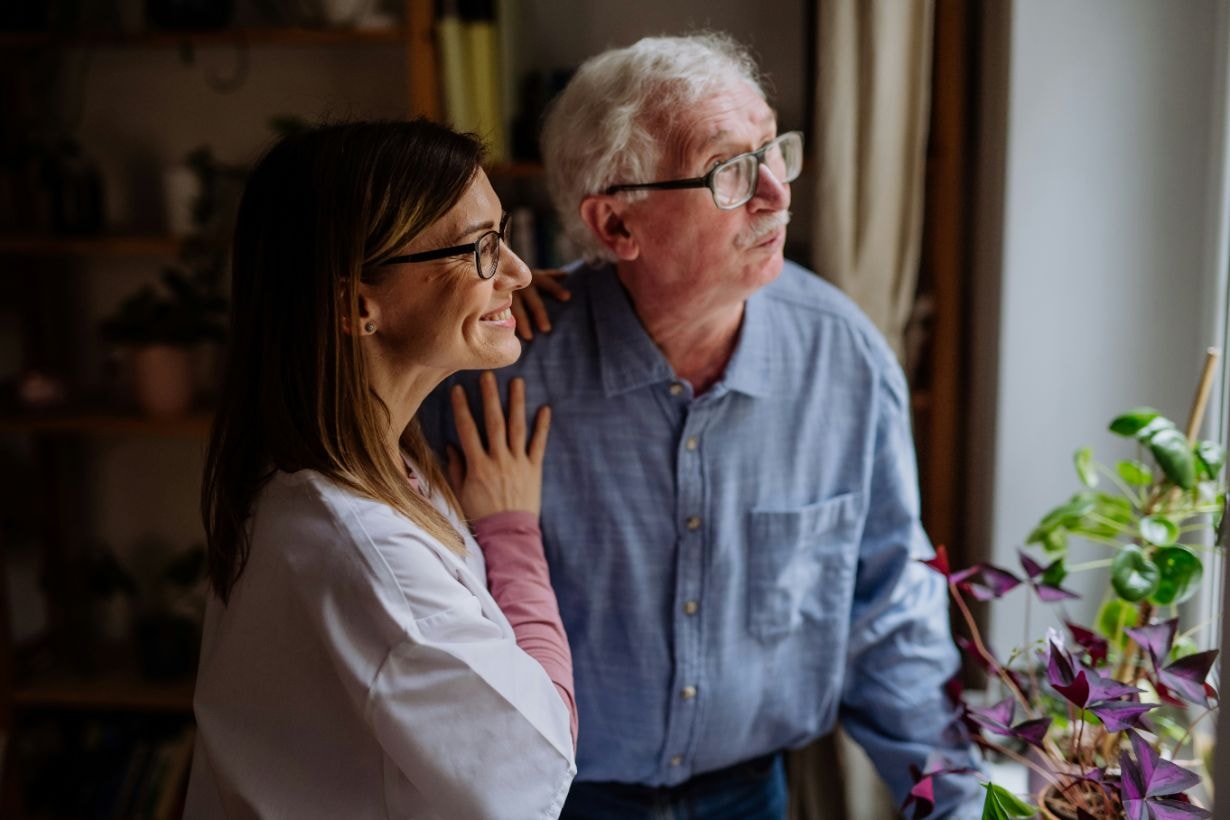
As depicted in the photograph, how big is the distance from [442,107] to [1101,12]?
1.33m

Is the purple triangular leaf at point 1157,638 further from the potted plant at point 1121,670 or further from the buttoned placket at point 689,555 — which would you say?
the buttoned placket at point 689,555

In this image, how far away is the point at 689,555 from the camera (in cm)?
149

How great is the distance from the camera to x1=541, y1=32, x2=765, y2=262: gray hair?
54.2 inches

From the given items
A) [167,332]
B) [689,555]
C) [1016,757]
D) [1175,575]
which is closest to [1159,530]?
[1175,575]

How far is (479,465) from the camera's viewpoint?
139cm

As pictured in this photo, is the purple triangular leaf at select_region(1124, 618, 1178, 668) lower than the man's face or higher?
lower

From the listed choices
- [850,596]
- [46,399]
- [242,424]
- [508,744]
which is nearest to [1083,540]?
[850,596]

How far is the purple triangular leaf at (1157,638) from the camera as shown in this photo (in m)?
1.20

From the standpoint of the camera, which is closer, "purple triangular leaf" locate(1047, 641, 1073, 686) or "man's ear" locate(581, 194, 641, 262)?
"purple triangular leaf" locate(1047, 641, 1073, 686)

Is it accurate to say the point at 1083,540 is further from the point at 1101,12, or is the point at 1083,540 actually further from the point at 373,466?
the point at 373,466

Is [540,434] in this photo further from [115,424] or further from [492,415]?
[115,424]

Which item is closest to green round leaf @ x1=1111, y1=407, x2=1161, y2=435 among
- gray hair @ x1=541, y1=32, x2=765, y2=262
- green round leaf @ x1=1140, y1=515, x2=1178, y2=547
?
green round leaf @ x1=1140, y1=515, x2=1178, y2=547

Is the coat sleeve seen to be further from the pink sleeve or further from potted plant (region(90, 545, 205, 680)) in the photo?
potted plant (region(90, 545, 205, 680))

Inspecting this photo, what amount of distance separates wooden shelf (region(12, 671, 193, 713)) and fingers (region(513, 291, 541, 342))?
5.66 ft
